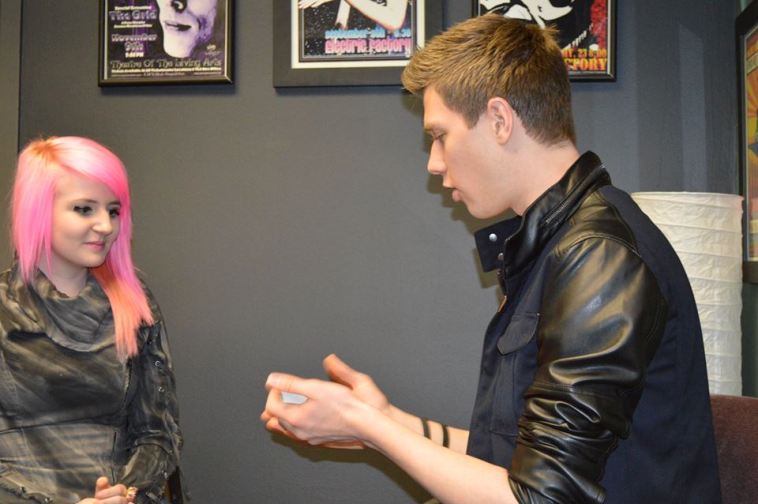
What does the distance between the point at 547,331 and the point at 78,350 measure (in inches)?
55.9

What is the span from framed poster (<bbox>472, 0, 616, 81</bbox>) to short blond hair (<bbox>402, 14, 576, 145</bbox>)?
4.85 feet

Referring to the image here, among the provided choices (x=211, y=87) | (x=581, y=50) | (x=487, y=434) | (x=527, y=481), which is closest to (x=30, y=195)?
(x=211, y=87)

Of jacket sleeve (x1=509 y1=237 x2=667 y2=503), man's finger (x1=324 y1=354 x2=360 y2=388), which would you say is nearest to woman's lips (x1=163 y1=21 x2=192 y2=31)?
man's finger (x1=324 y1=354 x2=360 y2=388)

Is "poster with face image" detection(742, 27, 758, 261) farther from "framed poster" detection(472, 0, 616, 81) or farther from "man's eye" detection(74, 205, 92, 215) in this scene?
"man's eye" detection(74, 205, 92, 215)

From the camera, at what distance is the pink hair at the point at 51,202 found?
7.09ft

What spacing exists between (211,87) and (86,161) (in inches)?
43.2

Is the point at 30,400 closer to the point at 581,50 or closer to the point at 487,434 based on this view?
the point at 487,434

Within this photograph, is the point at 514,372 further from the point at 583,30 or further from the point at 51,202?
the point at 583,30

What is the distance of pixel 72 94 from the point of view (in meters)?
3.29

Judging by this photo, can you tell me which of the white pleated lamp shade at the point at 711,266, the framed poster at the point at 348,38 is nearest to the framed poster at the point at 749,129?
the white pleated lamp shade at the point at 711,266

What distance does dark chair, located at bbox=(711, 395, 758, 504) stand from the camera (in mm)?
1434

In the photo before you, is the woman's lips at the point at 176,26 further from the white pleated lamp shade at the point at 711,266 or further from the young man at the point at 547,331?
the white pleated lamp shade at the point at 711,266

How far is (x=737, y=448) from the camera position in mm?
1475

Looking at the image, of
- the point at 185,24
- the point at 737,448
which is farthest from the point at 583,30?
the point at 737,448
